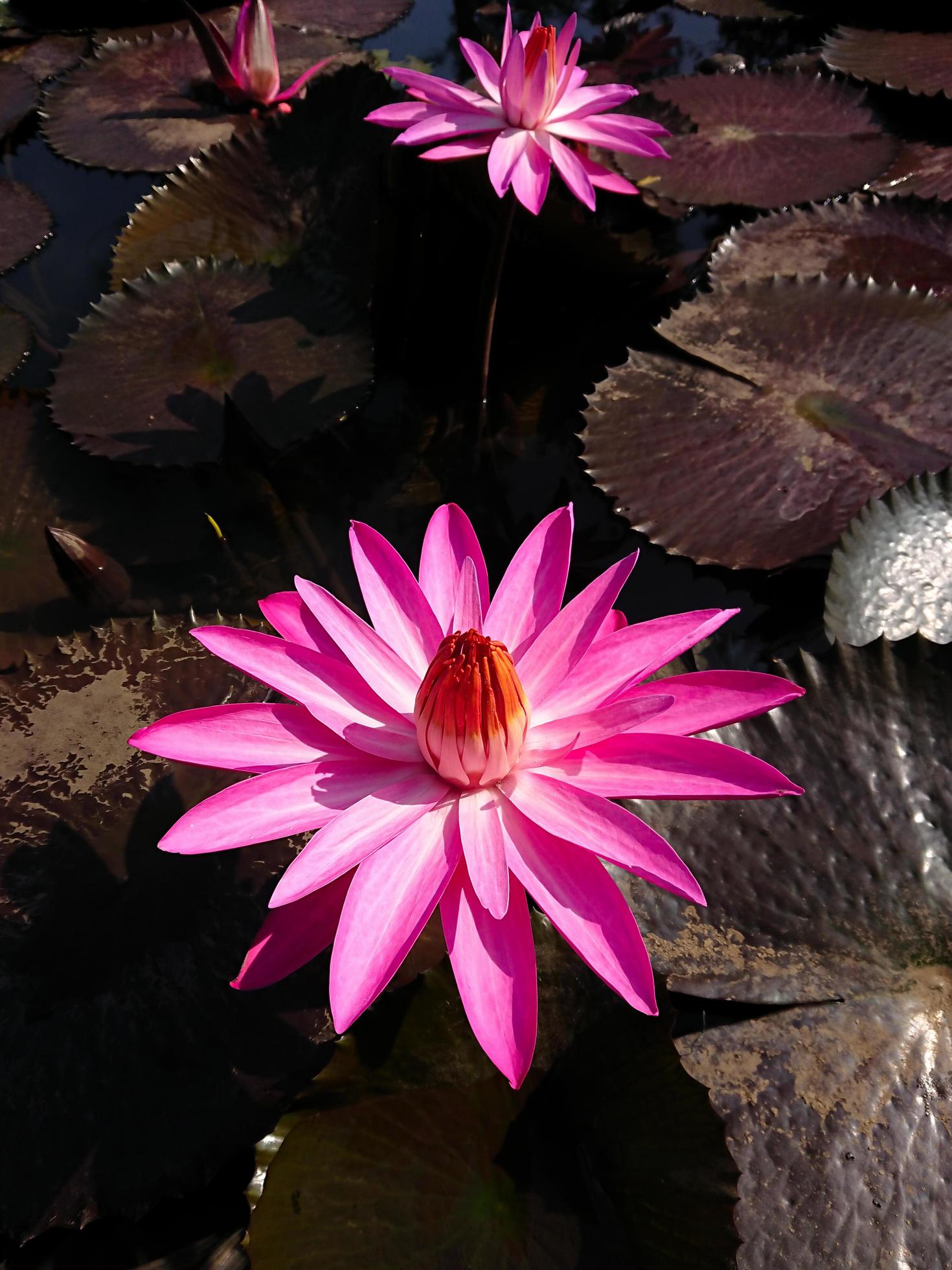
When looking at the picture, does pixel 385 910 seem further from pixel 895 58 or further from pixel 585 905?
pixel 895 58

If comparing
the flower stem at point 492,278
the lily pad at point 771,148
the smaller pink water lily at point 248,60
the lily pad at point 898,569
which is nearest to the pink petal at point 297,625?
the lily pad at point 898,569

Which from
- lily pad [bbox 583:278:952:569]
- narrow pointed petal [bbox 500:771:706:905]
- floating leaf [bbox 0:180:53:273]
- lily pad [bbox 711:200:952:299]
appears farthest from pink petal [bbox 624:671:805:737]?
floating leaf [bbox 0:180:53:273]

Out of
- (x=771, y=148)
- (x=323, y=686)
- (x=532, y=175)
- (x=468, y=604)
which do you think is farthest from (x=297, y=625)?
(x=771, y=148)

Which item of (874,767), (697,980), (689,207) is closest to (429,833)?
(697,980)

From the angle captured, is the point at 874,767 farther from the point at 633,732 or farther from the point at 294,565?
the point at 294,565

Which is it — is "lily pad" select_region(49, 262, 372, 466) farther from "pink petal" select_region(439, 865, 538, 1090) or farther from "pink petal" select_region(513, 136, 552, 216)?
"pink petal" select_region(439, 865, 538, 1090)

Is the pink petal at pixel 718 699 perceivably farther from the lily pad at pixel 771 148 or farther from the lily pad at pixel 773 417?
the lily pad at pixel 771 148
